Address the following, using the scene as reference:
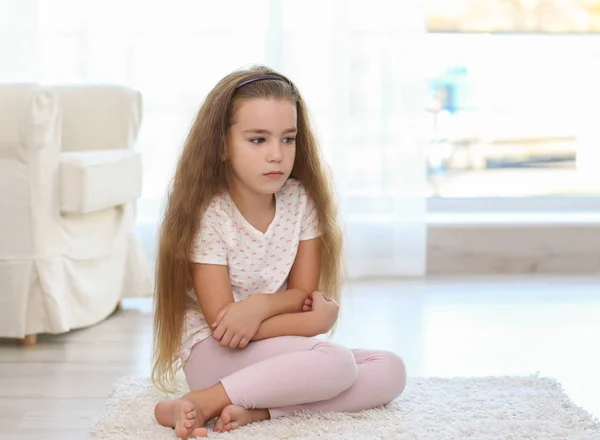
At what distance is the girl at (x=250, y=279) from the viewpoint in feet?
4.90

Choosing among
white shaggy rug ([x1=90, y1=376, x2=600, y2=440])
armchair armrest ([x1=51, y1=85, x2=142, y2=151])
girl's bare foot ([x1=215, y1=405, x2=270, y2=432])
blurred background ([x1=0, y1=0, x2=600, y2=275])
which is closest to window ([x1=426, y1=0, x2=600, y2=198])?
blurred background ([x1=0, y1=0, x2=600, y2=275])

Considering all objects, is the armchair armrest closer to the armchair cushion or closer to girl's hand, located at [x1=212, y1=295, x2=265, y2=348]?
the armchair cushion

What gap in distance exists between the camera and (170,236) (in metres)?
1.58

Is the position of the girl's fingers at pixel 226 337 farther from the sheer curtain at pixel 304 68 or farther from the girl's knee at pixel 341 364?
the sheer curtain at pixel 304 68

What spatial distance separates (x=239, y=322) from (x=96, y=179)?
86 cm

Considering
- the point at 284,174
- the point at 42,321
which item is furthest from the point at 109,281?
the point at 284,174

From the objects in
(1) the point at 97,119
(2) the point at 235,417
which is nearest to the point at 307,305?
(2) the point at 235,417

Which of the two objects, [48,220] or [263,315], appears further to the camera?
[48,220]

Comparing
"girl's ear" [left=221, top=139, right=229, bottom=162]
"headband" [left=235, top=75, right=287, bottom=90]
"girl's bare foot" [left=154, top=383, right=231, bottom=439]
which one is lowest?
"girl's bare foot" [left=154, top=383, right=231, bottom=439]

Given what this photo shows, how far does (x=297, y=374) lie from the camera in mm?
1479

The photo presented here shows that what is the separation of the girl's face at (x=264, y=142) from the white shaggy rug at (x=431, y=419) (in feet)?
1.25

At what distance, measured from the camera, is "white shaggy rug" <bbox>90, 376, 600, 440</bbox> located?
144cm

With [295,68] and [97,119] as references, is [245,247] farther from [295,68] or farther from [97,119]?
[295,68]

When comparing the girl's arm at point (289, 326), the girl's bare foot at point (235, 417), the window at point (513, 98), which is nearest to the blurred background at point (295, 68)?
the window at point (513, 98)
